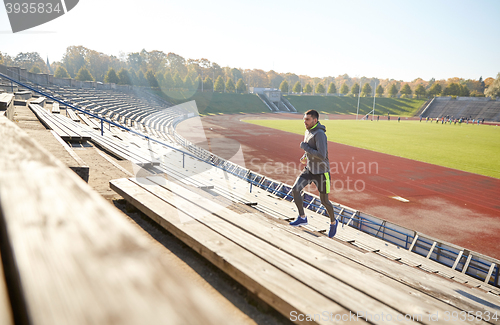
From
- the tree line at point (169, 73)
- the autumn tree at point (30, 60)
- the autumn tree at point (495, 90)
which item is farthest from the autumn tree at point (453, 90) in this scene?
the autumn tree at point (30, 60)

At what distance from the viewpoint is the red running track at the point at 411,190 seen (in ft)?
39.9

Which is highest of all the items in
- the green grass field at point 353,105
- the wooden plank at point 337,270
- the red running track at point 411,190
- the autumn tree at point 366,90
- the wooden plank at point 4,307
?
the autumn tree at point 366,90

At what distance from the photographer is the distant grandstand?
269 feet

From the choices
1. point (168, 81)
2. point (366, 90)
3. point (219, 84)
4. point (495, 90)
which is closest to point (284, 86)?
point (366, 90)

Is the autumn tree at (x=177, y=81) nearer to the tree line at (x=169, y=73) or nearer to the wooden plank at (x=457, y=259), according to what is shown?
the tree line at (x=169, y=73)

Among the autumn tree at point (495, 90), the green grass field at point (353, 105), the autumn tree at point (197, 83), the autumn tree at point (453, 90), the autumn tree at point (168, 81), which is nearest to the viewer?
the autumn tree at point (168, 81)

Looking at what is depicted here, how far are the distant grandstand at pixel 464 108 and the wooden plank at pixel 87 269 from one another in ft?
324

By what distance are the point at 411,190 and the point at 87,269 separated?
18679 mm

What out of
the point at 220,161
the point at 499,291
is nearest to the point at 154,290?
the point at 499,291

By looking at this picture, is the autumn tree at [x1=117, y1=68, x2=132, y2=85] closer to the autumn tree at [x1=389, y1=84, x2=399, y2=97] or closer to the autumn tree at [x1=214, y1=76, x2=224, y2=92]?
the autumn tree at [x1=214, y1=76, x2=224, y2=92]

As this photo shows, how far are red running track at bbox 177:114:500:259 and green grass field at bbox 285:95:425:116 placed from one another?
236ft

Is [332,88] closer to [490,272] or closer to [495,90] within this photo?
[495,90]

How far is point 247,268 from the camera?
224cm

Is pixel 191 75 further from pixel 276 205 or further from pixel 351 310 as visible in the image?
pixel 351 310
